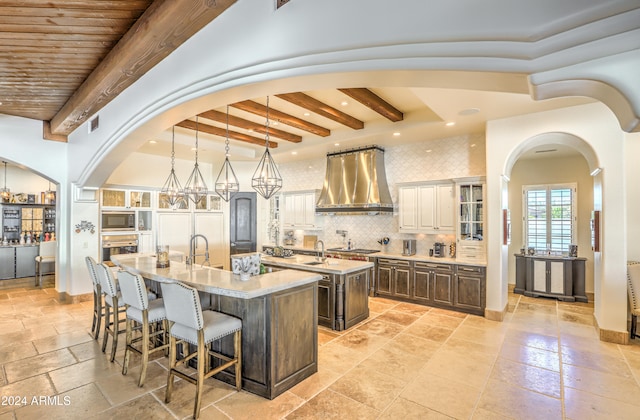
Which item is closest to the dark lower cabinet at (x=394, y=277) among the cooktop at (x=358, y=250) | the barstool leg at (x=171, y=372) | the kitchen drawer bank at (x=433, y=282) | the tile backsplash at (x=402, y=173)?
the kitchen drawer bank at (x=433, y=282)

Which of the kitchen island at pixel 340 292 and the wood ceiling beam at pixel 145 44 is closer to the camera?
the wood ceiling beam at pixel 145 44

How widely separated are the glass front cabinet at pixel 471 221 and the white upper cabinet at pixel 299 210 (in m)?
3.43

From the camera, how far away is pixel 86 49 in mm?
3078

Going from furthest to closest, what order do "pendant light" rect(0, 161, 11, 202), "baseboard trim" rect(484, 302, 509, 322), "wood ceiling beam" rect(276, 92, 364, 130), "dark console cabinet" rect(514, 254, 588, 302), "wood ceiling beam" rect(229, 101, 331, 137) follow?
"pendant light" rect(0, 161, 11, 202) → "dark console cabinet" rect(514, 254, 588, 302) → "baseboard trim" rect(484, 302, 509, 322) → "wood ceiling beam" rect(229, 101, 331, 137) → "wood ceiling beam" rect(276, 92, 364, 130)

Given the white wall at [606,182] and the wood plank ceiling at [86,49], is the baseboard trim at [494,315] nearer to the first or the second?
the white wall at [606,182]

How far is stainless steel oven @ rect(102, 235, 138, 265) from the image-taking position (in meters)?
6.67

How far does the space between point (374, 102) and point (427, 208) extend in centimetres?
243

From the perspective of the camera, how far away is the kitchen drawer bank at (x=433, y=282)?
5.22m

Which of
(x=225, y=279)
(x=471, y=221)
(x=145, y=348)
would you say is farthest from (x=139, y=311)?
(x=471, y=221)

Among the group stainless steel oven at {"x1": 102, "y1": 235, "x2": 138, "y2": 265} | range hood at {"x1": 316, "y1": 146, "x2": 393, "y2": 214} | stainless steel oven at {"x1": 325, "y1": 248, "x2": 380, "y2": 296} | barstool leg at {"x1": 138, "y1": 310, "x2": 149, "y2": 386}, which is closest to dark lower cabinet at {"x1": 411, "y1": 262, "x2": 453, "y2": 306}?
stainless steel oven at {"x1": 325, "y1": 248, "x2": 380, "y2": 296}

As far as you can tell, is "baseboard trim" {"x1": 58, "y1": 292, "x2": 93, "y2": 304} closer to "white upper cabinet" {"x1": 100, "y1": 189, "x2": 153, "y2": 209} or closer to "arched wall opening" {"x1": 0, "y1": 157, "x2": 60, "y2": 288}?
"white upper cabinet" {"x1": 100, "y1": 189, "x2": 153, "y2": 209}

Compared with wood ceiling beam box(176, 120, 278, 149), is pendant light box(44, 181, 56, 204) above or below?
below

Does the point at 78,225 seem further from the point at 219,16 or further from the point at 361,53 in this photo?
the point at 361,53

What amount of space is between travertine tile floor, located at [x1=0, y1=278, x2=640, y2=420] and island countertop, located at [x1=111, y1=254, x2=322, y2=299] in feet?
3.18
